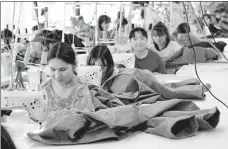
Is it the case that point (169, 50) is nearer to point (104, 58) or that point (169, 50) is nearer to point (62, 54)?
point (104, 58)

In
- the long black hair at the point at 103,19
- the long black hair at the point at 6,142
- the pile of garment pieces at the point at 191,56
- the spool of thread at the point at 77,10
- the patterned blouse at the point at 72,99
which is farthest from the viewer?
the long black hair at the point at 103,19

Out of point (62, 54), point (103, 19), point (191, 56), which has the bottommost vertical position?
point (191, 56)

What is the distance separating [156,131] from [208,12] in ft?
14.9

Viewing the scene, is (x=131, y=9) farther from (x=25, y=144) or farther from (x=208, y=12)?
(x=25, y=144)

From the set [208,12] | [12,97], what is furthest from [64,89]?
[208,12]

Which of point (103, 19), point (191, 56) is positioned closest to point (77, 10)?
point (103, 19)

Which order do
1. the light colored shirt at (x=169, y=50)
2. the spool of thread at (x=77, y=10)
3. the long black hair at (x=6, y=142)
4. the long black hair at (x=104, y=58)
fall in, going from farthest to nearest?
the spool of thread at (x=77, y=10)
the light colored shirt at (x=169, y=50)
the long black hair at (x=104, y=58)
the long black hair at (x=6, y=142)

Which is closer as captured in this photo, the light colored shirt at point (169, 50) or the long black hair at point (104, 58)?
the long black hair at point (104, 58)

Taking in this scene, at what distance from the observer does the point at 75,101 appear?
1.66 metres

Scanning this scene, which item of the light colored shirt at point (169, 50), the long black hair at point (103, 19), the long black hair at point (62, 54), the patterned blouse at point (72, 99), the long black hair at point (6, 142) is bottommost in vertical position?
the long black hair at point (6, 142)

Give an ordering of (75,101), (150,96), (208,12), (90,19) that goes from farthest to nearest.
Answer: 1. (208,12)
2. (90,19)
3. (150,96)
4. (75,101)

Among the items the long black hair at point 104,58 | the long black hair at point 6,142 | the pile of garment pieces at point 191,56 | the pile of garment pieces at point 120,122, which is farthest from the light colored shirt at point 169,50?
the long black hair at point 6,142

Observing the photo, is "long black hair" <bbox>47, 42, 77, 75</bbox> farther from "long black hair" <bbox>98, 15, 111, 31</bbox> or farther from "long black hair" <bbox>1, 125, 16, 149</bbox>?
"long black hair" <bbox>98, 15, 111, 31</bbox>

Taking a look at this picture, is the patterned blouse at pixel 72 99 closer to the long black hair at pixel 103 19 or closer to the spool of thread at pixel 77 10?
the spool of thread at pixel 77 10
